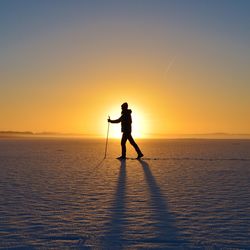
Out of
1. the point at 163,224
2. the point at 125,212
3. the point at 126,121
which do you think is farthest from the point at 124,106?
the point at 163,224

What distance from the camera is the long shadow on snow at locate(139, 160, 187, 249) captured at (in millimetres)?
3836

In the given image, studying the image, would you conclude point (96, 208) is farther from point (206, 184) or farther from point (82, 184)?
point (206, 184)

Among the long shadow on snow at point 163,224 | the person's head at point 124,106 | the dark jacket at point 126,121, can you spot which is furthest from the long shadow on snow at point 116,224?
the person's head at point 124,106

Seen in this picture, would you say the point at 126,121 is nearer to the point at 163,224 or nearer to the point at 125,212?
the point at 125,212

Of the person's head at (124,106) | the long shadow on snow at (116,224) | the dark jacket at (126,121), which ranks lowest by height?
the long shadow on snow at (116,224)

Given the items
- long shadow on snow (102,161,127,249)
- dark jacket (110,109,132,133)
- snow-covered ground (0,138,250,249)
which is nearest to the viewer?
long shadow on snow (102,161,127,249)

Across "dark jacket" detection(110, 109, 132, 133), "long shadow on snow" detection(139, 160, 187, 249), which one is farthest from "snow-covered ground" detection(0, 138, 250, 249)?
"dark jacket" detection(110, 109, 132, 133)

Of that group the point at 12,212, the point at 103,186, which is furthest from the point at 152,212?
the point at 103,186

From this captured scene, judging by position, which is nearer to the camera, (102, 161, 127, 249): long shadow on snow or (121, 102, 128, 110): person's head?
(102, 161, 127, 249): long shadow on snow

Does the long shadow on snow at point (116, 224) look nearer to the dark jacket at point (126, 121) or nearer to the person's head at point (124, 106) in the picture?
the dark jacket at point (126, 121)

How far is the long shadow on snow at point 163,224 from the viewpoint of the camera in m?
3.84

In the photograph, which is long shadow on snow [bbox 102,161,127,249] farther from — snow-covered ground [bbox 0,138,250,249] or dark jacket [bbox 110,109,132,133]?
dark jacket [bbox 110,109,132,133]

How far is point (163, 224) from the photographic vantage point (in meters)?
4.59

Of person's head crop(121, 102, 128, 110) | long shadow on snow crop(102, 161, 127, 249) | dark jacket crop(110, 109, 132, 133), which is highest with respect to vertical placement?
person's head crop(121, 102, 128, 110)
